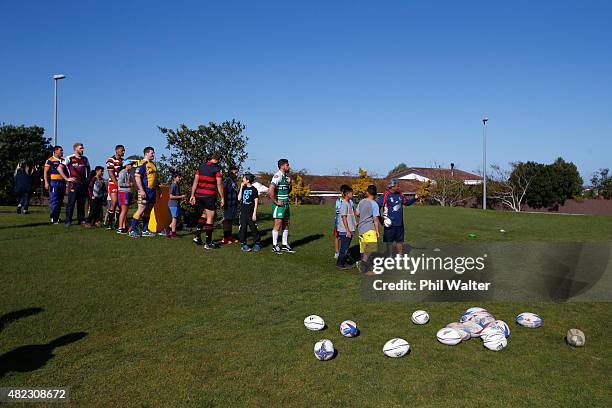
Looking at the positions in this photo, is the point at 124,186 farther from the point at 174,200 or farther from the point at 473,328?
the point at 473,328

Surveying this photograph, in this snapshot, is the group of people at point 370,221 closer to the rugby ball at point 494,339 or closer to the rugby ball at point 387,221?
the rugby ball at point 387,221

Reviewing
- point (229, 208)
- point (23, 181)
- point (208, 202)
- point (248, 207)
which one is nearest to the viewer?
point (208, 202)

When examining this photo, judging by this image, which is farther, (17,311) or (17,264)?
(17,264)

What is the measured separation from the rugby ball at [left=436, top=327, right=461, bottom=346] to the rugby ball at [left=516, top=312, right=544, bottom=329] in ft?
4.34

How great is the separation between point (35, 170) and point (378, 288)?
1308 cm

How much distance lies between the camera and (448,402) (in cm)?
458

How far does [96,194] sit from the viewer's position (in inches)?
560

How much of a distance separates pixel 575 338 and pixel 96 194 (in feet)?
41.6

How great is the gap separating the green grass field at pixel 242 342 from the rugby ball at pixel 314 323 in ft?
Answer: 0.44

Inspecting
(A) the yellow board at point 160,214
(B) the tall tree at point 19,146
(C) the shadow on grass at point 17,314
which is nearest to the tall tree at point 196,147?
(A) the yellow board at point 160,214

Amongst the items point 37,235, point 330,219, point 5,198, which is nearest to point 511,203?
point 330,219

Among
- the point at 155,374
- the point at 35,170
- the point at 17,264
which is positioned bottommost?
the point at 155,374

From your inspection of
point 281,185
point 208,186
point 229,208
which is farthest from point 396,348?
point 229,208

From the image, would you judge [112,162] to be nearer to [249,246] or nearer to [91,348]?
[249,246]
